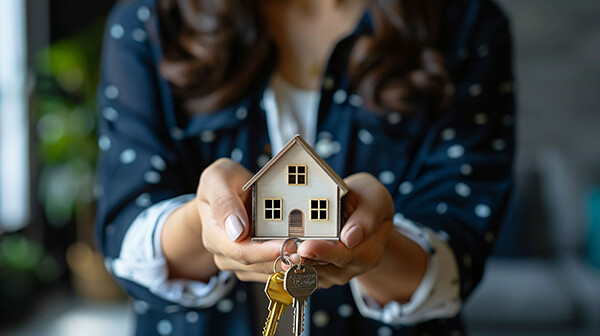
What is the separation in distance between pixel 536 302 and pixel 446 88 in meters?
1.78

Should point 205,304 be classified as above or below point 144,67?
below

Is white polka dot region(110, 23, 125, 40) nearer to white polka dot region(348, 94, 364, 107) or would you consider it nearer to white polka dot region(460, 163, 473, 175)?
white polka dot region(348, 94, 364, 107)

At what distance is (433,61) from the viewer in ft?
2.74

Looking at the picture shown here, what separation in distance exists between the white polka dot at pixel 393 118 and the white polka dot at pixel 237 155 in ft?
0.75

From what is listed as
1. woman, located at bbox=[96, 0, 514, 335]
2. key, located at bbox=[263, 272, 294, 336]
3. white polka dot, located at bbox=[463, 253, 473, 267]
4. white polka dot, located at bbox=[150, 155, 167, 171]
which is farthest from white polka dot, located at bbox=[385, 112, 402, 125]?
key, located at bbox=[263, 272, 294, 336]

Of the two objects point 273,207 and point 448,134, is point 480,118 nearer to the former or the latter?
point 448,134

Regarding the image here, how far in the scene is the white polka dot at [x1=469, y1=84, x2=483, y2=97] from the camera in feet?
2.79

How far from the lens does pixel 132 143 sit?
2.61 ft

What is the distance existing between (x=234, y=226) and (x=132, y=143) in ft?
1.37

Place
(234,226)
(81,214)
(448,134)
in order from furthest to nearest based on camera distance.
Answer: (81,214)
(448,134)
(234,226)

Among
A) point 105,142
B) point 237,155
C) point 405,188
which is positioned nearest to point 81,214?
point 105,142

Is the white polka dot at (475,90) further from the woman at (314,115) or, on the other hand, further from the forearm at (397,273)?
the forearm at (397,273)

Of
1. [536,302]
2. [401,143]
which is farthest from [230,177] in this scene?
[536,302]

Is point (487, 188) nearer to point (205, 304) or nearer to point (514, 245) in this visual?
point (205, 304)
